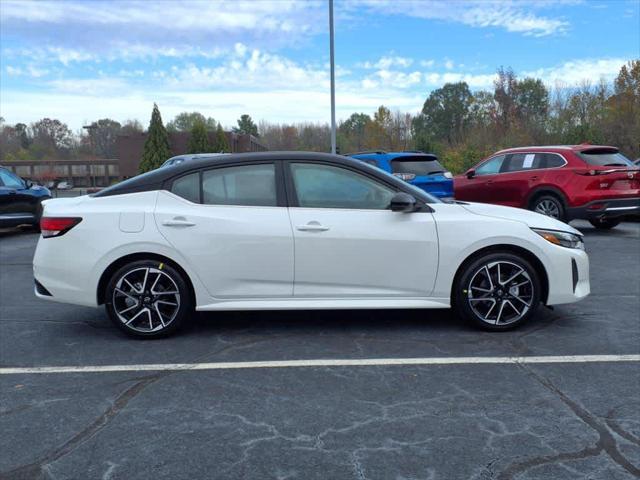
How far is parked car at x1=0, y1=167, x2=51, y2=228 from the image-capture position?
12406 mm

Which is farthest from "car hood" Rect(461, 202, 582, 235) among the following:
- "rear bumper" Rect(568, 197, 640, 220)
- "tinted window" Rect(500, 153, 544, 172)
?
"tinted window" Rect(500, 153, 544, 172)

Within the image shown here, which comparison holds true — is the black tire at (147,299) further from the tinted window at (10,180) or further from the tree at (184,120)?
the tree at (184,120)

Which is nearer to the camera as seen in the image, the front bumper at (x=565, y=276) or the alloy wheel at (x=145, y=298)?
the alloy wheel at (x=145, y=298)

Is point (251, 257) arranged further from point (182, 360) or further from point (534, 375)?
point (534, 375)

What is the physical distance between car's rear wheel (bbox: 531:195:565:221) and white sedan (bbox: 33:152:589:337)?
6.57m

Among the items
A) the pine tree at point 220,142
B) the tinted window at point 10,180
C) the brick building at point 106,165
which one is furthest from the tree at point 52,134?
the tinted window at point 10,180

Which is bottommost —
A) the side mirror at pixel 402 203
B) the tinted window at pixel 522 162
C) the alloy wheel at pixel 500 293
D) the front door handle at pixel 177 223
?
the alloy wheel at pixel 500 293

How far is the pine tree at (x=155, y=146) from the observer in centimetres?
5234

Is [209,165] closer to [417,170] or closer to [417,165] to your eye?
[417,170]

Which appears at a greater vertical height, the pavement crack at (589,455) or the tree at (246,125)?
the tree at (246,125)

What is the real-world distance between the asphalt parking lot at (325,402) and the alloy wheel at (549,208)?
236 inches

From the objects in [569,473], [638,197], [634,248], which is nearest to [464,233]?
[569,473]

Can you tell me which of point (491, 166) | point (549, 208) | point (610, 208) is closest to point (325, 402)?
point (610, 208)

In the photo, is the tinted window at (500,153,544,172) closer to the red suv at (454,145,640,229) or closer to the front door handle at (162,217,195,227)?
the red suv at (454,145,640,229)
